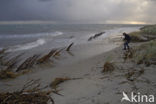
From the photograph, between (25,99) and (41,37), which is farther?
(41,37)

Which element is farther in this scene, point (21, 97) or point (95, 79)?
point (95, 79)

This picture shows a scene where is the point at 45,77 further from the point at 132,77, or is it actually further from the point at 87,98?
the point at 132,77

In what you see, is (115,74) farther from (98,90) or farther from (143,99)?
(143,99)

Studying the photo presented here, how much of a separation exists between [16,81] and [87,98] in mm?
3869

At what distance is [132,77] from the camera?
4.92 meters

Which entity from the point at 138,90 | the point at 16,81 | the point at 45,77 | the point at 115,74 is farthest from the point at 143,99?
the point at 16,81

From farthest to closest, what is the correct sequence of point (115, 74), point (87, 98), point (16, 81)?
point (16, 81)
point (115, 74)
point (87, 98)

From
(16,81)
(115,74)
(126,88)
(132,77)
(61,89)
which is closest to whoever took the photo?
(126,88)

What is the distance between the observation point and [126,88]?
414 cm

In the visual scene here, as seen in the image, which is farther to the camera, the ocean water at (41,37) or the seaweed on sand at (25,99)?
the ocean water at (41,37)

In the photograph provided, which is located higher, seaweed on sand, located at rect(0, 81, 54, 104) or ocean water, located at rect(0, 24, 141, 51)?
ocean water, located at rect(0, 24, 141, 51)

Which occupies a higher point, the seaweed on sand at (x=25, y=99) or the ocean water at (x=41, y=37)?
the ocean water at (x=41, y=37)

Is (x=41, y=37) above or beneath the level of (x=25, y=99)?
above

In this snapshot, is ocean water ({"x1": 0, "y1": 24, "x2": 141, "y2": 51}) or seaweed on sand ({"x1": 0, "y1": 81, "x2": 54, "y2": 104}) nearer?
seaweed on sand ({"x1": 0, "y1": 81, "x2": 54, "y2": 104})
